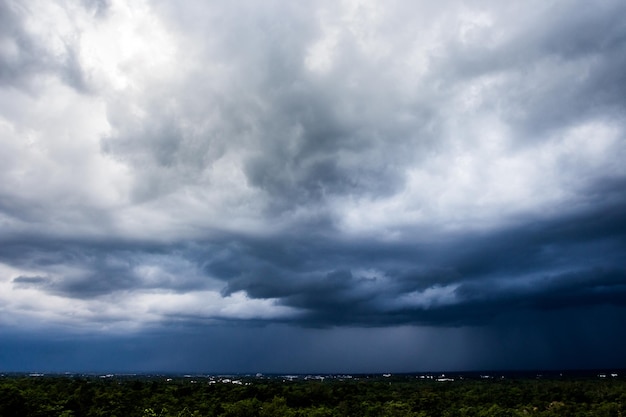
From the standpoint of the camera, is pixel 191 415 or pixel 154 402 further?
pixel 154 402

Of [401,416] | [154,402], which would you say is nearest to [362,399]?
[401,416]

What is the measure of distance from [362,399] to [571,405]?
130ft

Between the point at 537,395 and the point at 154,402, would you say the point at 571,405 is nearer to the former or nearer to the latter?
the point at 537,395

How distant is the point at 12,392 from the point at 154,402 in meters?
23.0

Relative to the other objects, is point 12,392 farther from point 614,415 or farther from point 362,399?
point 614,415

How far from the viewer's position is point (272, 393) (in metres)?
102

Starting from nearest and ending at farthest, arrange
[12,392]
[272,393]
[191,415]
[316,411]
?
[12,392] → [191,415] → [316,411] → [272,393]

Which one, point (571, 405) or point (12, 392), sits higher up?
point (12, 392)

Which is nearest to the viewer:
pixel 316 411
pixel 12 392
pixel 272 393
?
pixel 12 392

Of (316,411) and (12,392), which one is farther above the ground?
(12,392)

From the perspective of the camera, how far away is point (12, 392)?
64312 mm

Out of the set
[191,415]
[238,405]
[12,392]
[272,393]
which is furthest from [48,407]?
[272,393]

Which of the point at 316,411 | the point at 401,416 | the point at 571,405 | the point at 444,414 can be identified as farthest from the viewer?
the point at 571,405

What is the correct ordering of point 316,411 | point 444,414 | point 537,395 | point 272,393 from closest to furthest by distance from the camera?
point 316,411
point 444,414
point 272,393
point 537,395
